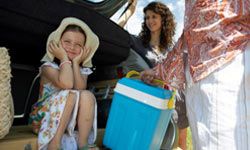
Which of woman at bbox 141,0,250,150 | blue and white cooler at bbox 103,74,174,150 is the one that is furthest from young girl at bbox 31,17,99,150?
woman at bbox 141,0,250,150

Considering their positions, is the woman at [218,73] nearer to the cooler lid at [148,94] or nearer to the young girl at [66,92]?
the cooler lid at [148,94]

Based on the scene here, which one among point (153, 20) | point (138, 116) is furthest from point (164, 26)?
point (138, 116)

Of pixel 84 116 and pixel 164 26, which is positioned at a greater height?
pixel 164 26

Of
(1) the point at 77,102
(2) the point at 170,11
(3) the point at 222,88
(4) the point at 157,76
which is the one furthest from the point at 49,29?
(2) the point at 170,11

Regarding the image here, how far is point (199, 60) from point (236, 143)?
0.28m

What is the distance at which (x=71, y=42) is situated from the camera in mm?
1689

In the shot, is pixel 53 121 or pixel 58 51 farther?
pixel 58 51

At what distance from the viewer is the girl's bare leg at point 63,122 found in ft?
4.64

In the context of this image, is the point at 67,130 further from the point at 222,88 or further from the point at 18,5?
the point at 222,88

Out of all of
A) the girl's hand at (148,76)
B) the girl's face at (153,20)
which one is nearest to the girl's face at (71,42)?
the girl's hand at (148,76)

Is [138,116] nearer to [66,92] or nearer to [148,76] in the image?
[148,76]

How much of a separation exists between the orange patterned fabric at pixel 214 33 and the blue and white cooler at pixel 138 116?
36cm

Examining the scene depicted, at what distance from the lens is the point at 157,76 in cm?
130

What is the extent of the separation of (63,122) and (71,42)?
454 mm
